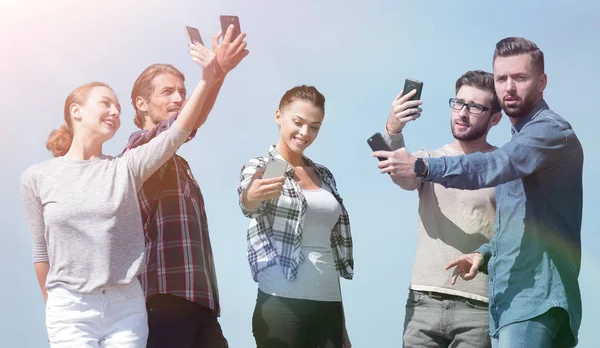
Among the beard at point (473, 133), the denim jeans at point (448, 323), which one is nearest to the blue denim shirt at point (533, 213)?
the denim jeans at point (448, 323)

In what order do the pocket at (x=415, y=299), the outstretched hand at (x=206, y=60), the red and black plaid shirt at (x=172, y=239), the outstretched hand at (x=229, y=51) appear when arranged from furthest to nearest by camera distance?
the pocket at (x=415, y=299), the red and black plaid shirt at (x=172, y=239), the outstretched hand at (x=229, y=51), the outstretched hand at (x=206, y=60)

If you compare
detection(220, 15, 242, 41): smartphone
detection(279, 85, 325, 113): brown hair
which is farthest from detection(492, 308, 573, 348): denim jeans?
detection(220, 15, 242, 41): smartphone

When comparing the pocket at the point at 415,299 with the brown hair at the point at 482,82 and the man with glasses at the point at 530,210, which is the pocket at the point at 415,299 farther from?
the brown hair at the point at 482,82

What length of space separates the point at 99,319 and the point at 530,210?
311 centimetres

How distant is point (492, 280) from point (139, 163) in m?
2.67

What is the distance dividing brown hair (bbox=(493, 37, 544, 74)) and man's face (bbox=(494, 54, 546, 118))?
0.10ft

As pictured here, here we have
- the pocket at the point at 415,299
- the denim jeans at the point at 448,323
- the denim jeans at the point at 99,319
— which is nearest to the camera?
the denim jeans at the point at 99,319

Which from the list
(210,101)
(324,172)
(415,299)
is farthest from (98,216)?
(415,299)

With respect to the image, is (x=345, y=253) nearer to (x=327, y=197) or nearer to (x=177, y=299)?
(x=327, y=197)

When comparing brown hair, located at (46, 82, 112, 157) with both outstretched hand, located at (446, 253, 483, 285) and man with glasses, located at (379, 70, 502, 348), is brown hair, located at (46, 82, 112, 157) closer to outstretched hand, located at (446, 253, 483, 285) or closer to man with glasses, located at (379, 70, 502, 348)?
man with glasses, located at (379, 70, 502, 348)

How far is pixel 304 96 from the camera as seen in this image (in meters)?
6.09

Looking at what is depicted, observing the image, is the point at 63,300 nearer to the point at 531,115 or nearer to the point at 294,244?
the point at 294,244

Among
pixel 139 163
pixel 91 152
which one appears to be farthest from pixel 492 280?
pixel 91 152

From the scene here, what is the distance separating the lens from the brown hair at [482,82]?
6.34 metres
